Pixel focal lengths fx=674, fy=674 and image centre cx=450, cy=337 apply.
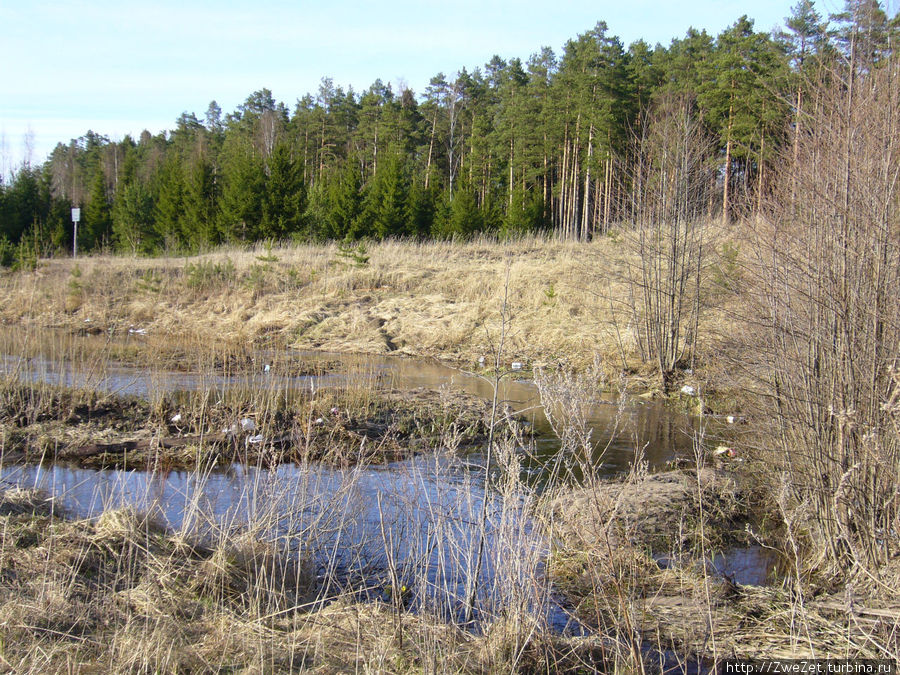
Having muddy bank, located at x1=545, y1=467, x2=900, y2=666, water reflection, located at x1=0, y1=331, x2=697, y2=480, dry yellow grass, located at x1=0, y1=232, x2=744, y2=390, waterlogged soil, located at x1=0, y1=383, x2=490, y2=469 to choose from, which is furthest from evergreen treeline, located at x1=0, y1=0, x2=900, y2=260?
muddy bank, located at x1=545, y1=467, x2=900, y2=666

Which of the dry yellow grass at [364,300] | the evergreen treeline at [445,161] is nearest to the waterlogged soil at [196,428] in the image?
the dry yellow grass at [364,300]

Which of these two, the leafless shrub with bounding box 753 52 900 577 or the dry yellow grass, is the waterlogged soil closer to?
the leafless shrub with bounding box 753 52 900 577

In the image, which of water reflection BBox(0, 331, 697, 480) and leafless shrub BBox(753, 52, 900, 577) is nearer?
leafless shrub BBox(753, 52, 900, 577)

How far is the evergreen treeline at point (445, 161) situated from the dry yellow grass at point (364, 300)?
232 centimetres

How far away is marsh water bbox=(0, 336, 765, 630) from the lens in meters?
3.57

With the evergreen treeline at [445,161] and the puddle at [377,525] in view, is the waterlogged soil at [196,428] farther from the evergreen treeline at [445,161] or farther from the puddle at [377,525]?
the evergreen treeline at [445,161]

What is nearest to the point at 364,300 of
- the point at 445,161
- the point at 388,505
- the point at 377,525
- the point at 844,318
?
the point at 388,505

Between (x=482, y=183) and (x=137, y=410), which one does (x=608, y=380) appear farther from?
(x=482, y=183)

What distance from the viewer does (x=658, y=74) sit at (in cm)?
3666

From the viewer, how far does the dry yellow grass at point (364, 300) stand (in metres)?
16.7

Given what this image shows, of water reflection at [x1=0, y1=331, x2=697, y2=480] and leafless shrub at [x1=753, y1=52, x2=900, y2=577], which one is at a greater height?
leafless shrub at [x1=753, y1=52, x2=900, y2=577]

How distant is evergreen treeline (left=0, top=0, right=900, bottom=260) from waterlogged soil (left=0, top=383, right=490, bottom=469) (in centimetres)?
1136

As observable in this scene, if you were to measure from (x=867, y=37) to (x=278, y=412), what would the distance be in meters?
7.32

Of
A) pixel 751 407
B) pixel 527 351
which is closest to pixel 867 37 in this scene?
pixel 751 407
